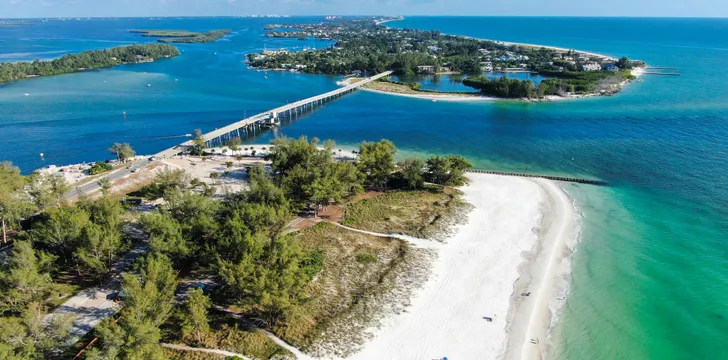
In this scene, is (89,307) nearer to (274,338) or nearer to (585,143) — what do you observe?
(274,338)

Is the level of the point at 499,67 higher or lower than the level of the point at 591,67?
lower

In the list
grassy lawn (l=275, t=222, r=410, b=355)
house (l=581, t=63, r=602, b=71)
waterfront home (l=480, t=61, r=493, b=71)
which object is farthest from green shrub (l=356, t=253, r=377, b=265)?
house (l=581, t=63, r=602, b=71)

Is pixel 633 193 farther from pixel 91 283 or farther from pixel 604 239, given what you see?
pixel 91 283

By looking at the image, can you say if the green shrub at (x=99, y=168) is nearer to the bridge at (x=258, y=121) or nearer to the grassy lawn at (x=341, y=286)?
the bridge at (x=258, y=121)

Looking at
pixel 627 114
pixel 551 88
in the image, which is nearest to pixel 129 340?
pixel 627 114

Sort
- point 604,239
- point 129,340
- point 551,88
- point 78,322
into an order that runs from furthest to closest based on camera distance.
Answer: point 551,88 → point 604,239 → point 78,322 → point 129,340

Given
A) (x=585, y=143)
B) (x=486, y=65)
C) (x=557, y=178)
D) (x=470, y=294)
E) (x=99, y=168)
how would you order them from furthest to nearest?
(x=486, y=65), (x=585, y=143), (x=557, y=178), (x=99, y=168), (x=470, y=294)

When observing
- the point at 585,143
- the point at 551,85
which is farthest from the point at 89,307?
the point at 551,85
